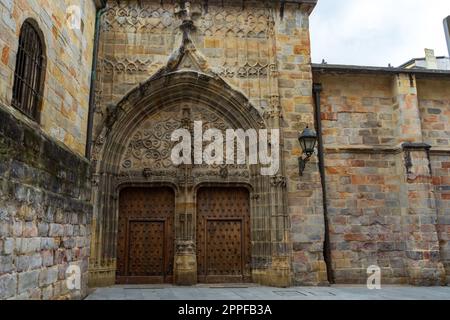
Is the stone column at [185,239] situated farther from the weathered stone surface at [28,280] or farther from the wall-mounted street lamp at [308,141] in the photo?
the weathered stone surface at [28,280]

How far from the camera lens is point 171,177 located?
29.9 ft

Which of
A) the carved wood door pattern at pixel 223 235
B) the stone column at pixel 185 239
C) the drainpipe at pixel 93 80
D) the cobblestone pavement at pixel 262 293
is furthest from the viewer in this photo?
the carved wood door pattern at pixel 223 235

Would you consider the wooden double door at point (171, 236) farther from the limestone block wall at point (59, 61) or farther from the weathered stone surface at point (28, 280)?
the weathered stone surface at point (28, 280)

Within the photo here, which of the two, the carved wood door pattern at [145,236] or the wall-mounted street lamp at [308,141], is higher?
the wall-mounted street lamp at [308,141]

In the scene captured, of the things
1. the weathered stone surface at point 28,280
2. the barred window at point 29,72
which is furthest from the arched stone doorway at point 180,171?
the weathered stone surface at point 28,280

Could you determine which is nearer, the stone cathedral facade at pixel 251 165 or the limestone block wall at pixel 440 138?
the stone cathedral facade at pixel 251 165

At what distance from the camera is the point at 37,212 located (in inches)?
199

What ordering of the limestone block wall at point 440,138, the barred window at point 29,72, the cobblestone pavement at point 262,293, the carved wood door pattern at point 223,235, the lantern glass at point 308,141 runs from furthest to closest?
the limestone block wall at point 440,138
the carved wood door pattern at point 223,235
the lantern glass at point 308,141
the cobblestone pavement at point 262,293
the barred window at point 29,72

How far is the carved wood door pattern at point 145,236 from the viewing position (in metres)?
8.80

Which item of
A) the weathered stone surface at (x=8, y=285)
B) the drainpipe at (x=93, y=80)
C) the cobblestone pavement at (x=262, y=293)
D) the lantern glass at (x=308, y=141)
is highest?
the drainpipe at (x=93, y=80)

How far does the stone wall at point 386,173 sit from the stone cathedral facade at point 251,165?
3 cm

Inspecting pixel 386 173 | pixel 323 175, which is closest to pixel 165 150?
pixel 323 175

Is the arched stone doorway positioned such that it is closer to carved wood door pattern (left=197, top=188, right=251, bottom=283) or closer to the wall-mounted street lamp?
carved wood door pattern (left=197, top=188, right=251, bottom=283)

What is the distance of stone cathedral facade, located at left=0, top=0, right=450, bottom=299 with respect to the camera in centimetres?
872
